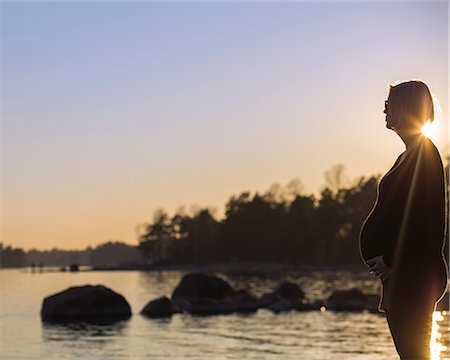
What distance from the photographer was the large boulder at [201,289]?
38062 mm

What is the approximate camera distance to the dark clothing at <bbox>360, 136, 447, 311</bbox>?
4078mm

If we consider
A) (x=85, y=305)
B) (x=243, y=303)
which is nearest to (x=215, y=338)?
(x=85, y=305)

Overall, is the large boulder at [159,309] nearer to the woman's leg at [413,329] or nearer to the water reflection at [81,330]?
the water reflection at [81,330]

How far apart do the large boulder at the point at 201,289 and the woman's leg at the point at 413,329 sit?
34047 mm

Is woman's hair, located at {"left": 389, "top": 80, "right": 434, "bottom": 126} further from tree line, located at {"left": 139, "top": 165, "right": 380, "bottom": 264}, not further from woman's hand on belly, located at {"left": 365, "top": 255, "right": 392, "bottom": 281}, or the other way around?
tree line, located at {"left": 139, "top": 165, "right": 380, "bottom": 264}

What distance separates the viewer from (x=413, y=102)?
14.1ft

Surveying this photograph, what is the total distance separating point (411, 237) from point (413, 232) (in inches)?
1.1

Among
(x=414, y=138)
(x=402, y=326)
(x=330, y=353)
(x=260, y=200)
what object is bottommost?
(x=330, y=353)

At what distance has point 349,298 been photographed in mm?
37594

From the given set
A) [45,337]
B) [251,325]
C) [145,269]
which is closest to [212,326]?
[251,325]

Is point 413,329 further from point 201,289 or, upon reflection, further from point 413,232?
point 201,289

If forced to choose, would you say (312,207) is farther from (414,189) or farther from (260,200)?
(414,189)

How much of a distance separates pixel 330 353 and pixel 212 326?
29.0 ft

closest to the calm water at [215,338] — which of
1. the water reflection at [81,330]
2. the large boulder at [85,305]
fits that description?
the water reflection at [81,330]
